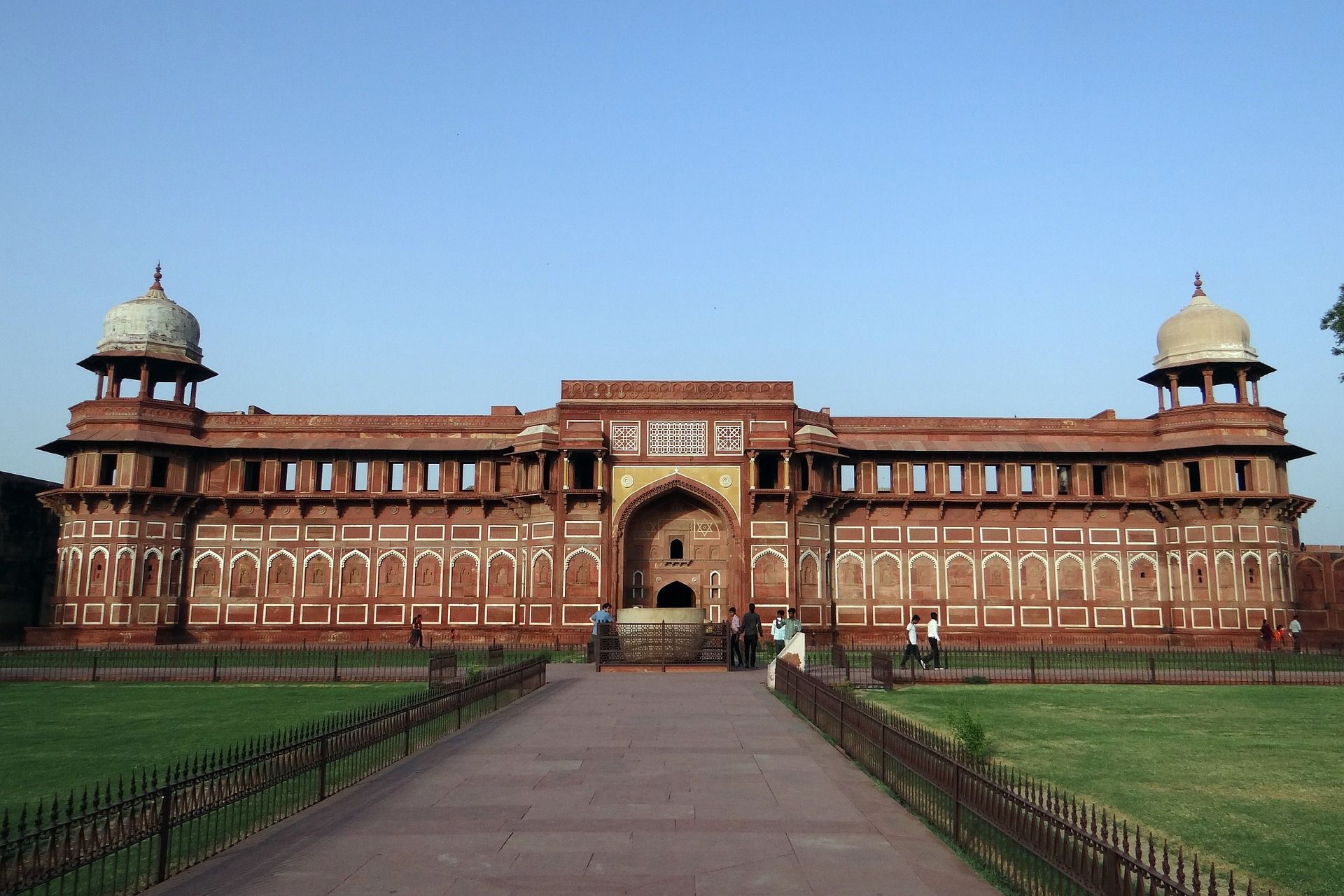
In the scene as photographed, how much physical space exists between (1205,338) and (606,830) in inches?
1335

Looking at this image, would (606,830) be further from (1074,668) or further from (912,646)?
(1074,668)

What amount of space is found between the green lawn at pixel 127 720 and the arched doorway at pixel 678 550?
13640mm

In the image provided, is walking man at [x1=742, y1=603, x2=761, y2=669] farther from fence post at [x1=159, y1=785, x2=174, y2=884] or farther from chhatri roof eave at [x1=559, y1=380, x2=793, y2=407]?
fence post at [x1=159, y1=785, x2=174, y2=884]

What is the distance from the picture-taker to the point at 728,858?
6516 mm

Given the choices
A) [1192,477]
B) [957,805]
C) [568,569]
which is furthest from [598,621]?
[1192,477]

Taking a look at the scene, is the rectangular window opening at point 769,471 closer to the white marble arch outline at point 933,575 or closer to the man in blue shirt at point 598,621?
the white marble arch outline at point 933,575

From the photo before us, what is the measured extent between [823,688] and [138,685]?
14842mm

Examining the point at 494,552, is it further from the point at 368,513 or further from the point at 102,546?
the point at 102,546

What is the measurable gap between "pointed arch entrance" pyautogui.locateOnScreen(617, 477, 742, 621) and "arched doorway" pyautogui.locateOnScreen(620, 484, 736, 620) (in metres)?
0.02

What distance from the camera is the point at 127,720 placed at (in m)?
13.6

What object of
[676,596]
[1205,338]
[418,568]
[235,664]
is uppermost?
[1205,338]

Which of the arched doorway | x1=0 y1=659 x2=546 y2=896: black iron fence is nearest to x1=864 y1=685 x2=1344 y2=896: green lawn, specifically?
x1=0 y1=659 x2=546 y2=896: black iron fence

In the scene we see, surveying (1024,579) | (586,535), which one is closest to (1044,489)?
(1024,579)

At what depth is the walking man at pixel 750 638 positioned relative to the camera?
2269 centimetres
